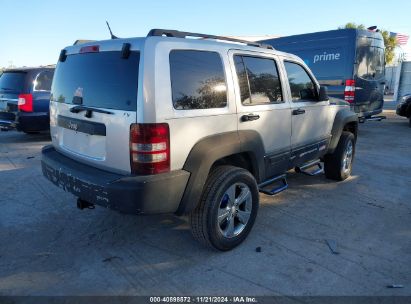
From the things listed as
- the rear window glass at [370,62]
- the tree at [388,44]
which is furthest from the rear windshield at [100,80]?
the tree at [388,44]

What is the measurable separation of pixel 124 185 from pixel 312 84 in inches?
120

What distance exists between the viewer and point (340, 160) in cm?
523

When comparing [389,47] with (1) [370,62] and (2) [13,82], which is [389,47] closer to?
(1) [370,62]

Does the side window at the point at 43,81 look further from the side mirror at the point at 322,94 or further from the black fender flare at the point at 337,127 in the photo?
the black fender flare at the point at 337,127

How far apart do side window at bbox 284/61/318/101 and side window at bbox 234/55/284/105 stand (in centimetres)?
30

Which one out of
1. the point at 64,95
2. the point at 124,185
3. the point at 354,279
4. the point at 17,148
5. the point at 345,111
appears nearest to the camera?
the point at 124,185

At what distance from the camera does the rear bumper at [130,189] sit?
102 inches

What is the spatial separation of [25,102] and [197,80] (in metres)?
6.35

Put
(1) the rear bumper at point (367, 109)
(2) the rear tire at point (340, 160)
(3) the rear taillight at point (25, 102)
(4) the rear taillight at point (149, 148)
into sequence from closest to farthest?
(4) the rear taillight at point (149, 148), (2) the rear tire at point (340, 160), (3) the rear taillight at point (25, 102), (1) the rear bumper at point (367, 109)

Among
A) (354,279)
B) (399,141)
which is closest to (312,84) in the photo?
(354,279)

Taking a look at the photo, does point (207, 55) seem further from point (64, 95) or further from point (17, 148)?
point (17, 148)

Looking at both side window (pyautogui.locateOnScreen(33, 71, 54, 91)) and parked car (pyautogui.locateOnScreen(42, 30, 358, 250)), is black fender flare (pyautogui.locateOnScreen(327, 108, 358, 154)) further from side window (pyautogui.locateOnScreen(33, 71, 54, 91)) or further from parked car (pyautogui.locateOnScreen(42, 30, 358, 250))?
side window (pyautogui.locateOnScreen(33, 71, 54, 91))

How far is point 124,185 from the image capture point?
8.56ft

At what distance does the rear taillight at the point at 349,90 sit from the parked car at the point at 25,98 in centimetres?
747
